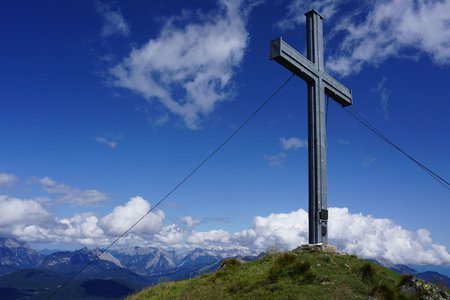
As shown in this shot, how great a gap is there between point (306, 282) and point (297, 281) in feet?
1.21

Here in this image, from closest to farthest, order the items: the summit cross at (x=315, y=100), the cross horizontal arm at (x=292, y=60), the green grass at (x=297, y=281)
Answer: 1. the green grass at (x=297, y=281)
2. the cross horizontal arm at (x=292, y=60)
3. the summit cross at (x=315, y=100)

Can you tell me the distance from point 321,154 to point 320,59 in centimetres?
530

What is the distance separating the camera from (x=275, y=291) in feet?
50.4

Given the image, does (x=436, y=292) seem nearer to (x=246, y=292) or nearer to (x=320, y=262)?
(x=320, y=262)

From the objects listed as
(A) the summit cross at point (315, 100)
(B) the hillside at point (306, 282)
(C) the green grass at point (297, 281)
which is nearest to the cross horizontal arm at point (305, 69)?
(A) the summit cross at point (315, 100)

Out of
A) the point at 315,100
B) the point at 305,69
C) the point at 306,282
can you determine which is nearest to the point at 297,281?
the point at 306,282

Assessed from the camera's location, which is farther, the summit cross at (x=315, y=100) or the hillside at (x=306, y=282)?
the summit cross at (x=315, y=100)

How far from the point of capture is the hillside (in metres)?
15.1

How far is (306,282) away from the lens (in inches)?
629

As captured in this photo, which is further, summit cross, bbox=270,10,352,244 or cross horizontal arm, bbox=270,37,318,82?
summit cross, bbox=270,10,352,244

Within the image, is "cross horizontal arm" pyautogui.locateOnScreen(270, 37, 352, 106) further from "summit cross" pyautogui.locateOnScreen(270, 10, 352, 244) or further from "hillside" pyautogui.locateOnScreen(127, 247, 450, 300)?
"hillside" pyautogui.locateOnScreen(127, 247, 450, 300)

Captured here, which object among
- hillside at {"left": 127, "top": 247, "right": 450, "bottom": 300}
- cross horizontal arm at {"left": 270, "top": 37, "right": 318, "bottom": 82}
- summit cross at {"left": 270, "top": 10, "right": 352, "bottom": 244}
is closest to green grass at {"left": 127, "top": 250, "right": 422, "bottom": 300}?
hillside at {"left": 127, "top": 247, "right": 450, "bottom": 300}

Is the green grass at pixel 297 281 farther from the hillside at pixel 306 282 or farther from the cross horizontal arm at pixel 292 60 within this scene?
the cross horizontal arm at pixel 292 60

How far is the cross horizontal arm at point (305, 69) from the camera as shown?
19.7 metres
